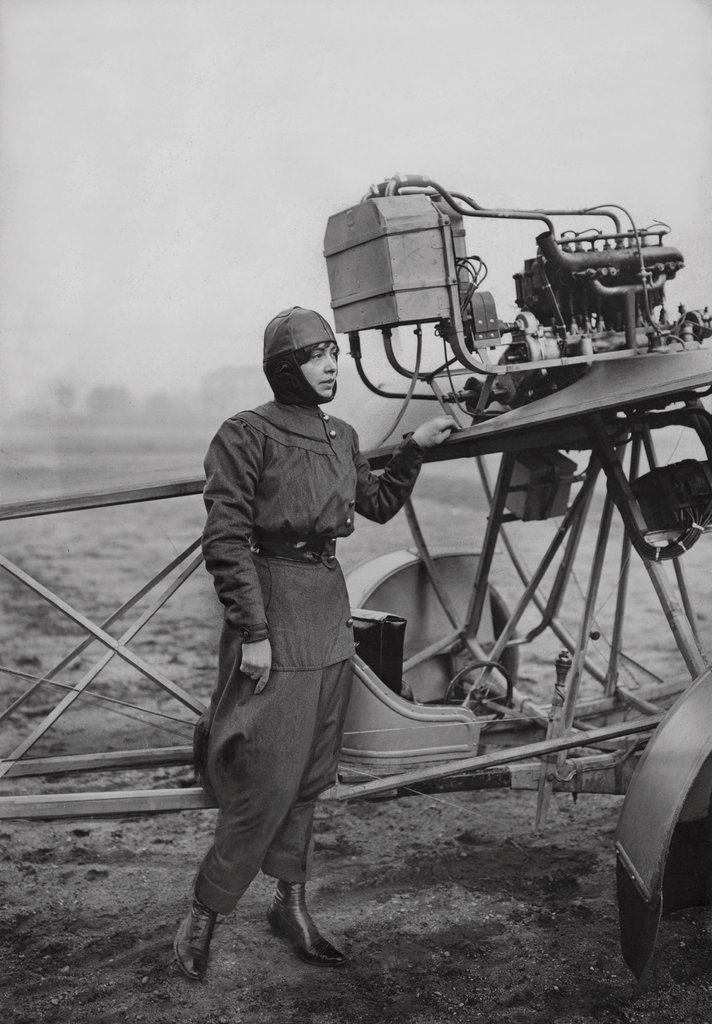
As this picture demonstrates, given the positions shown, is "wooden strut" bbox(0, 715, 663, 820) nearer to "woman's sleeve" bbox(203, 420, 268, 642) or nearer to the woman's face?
"woman's sleeve" bbox(203, 420, 268, 642)

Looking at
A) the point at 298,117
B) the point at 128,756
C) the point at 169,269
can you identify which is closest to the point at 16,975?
the point at 128,756

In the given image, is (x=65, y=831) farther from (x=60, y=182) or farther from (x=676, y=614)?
(x=60, y=182)

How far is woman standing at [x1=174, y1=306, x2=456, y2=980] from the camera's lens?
2.58 m

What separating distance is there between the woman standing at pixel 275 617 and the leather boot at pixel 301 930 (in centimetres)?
3

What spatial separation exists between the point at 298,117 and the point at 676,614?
398 centimetres

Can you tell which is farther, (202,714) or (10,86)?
(10,86)

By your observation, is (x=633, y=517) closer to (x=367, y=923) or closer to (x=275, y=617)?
(x=275, y=617)

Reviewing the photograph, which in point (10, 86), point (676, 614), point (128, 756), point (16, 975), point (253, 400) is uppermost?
point (10, 86)

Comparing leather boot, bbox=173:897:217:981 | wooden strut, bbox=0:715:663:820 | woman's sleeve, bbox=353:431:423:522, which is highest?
woman's sleeve, bbox=353:431:423:522

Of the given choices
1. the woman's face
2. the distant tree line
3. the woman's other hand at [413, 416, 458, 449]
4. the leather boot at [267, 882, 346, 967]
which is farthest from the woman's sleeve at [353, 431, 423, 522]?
the distant tree line

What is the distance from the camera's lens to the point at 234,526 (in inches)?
100.0

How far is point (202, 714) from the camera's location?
116 inches

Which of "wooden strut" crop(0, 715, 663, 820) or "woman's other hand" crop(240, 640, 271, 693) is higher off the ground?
"woman's other hand" crop(240, 640, 271, 693)

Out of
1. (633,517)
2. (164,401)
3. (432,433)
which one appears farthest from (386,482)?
(164,401)
